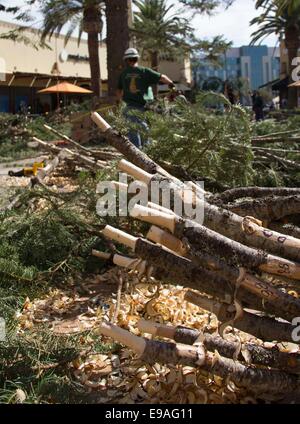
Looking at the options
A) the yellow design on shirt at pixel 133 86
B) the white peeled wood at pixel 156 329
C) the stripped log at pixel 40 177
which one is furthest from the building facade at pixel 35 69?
the white peeled wood at pixel 156 329

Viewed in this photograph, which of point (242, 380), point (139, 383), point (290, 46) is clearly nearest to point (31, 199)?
point (139, 383)

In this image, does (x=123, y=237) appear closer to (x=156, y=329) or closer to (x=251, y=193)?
(x=156, y=329)

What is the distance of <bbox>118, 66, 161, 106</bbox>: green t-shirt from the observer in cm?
698

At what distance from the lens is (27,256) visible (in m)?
4.19

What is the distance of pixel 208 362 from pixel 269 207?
86 centimetres

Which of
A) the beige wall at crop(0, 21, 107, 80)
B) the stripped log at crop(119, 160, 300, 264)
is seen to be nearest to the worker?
the stripped log at crop(119, 160, 300, 264)

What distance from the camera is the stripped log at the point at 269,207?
2.68m

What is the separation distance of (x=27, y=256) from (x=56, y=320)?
0.72m

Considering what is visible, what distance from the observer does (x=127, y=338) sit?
7.41 ft

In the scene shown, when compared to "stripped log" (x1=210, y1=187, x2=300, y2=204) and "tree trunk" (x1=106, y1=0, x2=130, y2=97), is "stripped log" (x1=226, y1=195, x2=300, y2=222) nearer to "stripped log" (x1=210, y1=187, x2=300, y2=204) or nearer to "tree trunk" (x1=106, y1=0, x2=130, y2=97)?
"stripped log" (x1=210, y1=187, x2=300, y2=204)

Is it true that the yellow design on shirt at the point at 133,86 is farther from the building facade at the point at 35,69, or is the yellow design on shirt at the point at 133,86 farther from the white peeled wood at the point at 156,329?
the building facade at the point at 35,69

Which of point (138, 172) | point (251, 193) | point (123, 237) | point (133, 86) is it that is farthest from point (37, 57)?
point (123, 237)

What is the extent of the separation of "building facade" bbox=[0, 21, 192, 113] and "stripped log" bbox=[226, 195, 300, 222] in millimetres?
25082

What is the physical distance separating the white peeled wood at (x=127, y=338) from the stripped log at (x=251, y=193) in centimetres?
103
